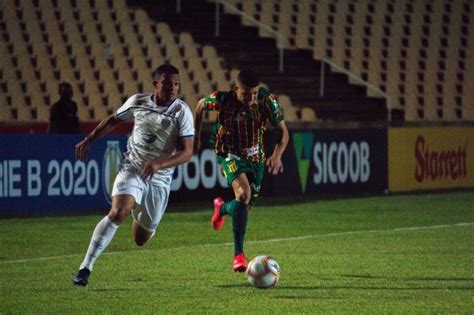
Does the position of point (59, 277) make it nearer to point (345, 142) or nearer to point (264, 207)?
point (264, 207)

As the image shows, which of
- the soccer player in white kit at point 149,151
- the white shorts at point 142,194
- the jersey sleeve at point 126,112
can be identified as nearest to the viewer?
the soccer player in white kit at point 149,151

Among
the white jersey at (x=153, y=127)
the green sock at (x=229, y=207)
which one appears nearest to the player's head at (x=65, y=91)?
the green sock at (x=229, y=207)

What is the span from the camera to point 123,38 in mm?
24953

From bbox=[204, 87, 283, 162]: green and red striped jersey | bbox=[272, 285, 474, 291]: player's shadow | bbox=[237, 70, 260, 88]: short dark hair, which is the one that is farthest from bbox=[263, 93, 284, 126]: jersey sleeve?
bbox=[272, 285, 474, 291]: player's shadow

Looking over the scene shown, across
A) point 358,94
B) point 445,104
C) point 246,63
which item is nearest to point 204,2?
point 246,63

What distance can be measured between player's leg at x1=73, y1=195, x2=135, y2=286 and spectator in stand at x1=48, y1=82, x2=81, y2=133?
9.63 m

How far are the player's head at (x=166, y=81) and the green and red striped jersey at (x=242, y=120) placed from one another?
138cm

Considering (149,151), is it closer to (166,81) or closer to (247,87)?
(166,81)

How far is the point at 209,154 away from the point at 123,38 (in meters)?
4.71

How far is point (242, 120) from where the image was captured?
12.1 metres

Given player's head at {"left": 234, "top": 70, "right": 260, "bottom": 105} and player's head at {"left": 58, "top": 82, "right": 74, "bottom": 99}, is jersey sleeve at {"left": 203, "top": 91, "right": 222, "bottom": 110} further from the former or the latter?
player's head at {"left": 58, "top": 82, "right": 74, "bottom": 99}

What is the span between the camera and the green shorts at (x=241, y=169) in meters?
12.1

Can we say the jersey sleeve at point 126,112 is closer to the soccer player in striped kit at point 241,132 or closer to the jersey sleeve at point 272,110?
the soccer player in striped kit at point 241,132

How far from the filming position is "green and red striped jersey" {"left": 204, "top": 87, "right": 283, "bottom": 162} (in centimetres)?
1208
